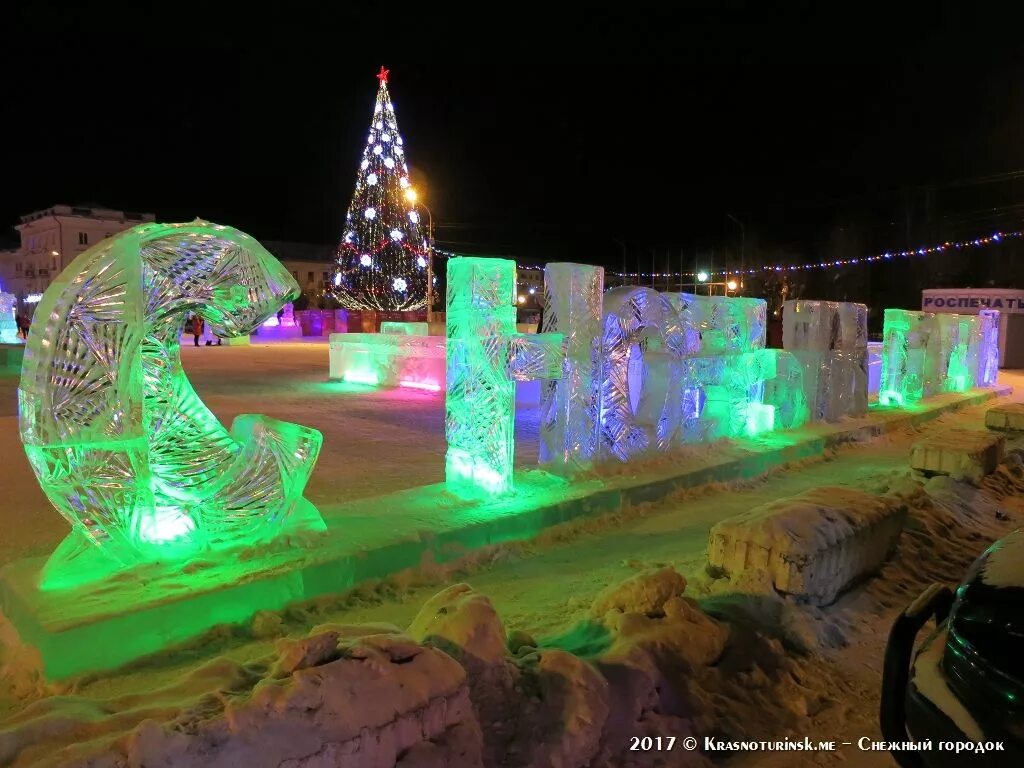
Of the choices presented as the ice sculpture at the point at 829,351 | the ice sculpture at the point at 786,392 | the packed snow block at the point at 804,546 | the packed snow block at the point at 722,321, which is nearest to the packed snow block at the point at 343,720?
the packed snow block at the point at 804,546

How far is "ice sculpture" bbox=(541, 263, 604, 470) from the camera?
585 cm

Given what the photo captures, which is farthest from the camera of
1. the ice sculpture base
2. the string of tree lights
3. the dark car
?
the string of tree lights

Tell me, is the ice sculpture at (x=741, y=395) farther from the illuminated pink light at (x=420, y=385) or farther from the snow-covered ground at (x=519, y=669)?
the illuminated pink light at (x=420, y=385)

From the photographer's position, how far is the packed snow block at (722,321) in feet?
23.7

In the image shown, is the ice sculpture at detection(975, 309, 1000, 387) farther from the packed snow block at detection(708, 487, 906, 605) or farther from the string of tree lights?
the packed snow block at detection(708, 487, 906, 605)

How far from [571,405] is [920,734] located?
13.2 feet

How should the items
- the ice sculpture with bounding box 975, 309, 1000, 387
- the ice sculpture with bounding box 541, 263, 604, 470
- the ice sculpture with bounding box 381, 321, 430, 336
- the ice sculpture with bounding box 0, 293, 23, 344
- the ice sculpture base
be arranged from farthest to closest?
1. the ice sculpture with bounding box 0, 293, 23, 344
2. the ice sculpture with bounding box 381, 321, 430, 336
3. the ice sculpture with bounding box 975, 309, 1000, 387
4. the ice sculpture with bounding box 541, 263, 604, 470
5. the ice sculpture base

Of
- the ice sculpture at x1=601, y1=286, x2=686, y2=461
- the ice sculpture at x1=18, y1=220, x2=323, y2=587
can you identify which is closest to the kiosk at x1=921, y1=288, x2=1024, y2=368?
the ice sculpture at x1=601, y1=286, x2=686, y2=461

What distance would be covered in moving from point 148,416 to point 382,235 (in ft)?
70.5

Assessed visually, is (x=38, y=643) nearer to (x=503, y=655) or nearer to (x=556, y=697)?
(x=503, y=655)

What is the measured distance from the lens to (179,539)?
379 centimetres

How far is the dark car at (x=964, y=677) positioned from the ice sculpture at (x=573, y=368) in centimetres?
374

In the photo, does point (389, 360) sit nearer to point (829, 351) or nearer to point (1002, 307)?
point (829, 351)

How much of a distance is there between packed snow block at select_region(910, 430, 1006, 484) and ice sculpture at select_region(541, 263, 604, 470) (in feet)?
11.6
